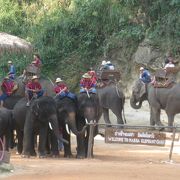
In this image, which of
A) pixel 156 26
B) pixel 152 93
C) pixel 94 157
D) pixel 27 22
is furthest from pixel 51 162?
pixel 27 22

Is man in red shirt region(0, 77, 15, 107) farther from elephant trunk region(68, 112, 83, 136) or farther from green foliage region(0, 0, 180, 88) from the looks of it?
green foliage region(0, 0, 180, 88)

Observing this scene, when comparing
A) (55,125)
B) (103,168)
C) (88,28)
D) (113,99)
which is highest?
(88,28)

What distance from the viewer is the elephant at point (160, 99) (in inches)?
832

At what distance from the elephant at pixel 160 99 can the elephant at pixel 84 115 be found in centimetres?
597

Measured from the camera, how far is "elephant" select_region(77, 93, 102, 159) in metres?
15.2

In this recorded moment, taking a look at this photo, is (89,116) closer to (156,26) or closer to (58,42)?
(156,26)

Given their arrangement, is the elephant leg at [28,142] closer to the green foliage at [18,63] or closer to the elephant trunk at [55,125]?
the elephant trunk at [55,125]

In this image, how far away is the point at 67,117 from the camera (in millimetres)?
15391

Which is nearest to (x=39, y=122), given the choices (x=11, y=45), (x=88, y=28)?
(x=11, y=45)

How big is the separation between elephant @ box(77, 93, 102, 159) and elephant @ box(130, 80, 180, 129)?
5.97 meters

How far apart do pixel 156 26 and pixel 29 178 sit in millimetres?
17766

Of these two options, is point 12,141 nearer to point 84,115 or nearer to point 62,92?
point 62,92

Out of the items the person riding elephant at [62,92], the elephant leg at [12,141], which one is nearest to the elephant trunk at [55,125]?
the person riding elephant at [62,92]

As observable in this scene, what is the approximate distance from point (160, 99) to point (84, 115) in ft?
22.2
